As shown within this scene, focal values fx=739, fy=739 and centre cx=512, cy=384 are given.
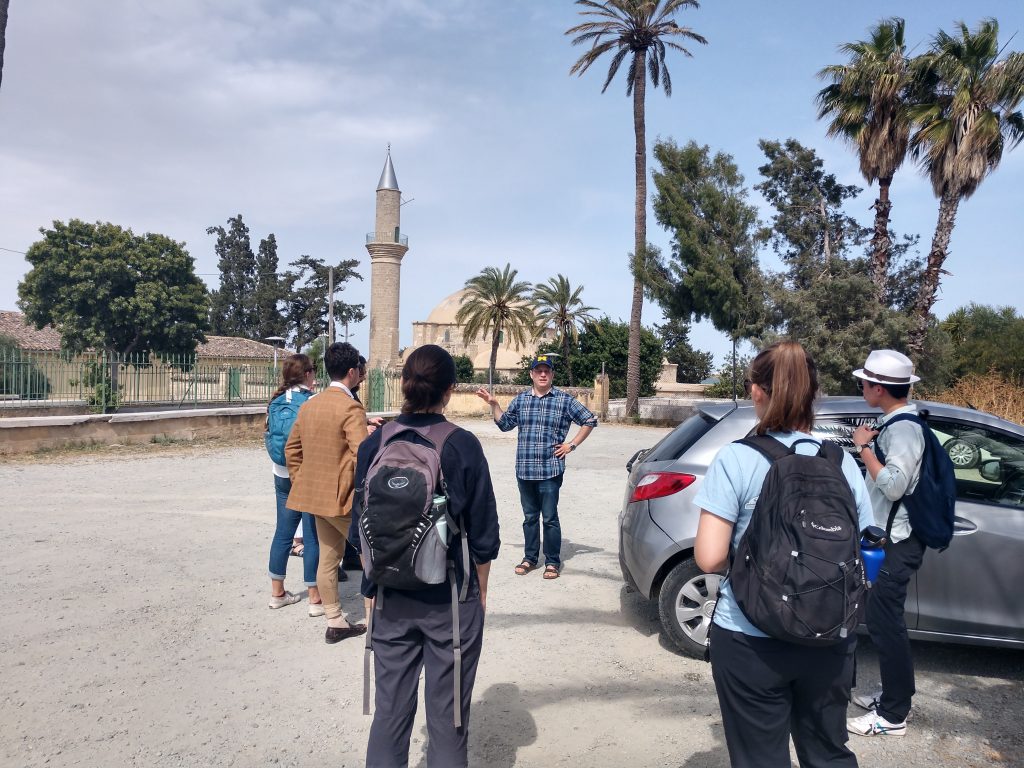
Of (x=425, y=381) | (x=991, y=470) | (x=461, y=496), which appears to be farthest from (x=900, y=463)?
(x=425, y=381)

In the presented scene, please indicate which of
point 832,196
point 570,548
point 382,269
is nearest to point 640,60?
point 832,196

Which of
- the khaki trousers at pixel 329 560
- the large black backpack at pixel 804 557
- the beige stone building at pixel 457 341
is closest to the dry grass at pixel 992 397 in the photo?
the khaki trousers at pixel 329 560

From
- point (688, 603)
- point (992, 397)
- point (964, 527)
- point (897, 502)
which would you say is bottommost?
point (688, 603)

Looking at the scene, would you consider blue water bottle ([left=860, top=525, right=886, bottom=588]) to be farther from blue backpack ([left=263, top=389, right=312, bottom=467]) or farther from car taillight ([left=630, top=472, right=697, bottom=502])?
blue backpack ([left=263, top=389, right=312, bottom=467])

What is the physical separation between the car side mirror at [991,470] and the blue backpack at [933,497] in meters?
1.38

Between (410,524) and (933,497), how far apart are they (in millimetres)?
2250

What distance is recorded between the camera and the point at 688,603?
170 inches

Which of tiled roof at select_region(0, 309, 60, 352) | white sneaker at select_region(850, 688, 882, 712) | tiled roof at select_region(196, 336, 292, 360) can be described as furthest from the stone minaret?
white sneaker at select_region(850, 688, 882, 712)

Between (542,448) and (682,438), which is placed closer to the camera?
(682,438)

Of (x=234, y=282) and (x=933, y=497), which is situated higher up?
(x=234, y=282)

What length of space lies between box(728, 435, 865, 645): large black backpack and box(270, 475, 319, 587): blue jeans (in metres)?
3.48

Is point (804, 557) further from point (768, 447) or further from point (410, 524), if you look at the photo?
point (410, 524)

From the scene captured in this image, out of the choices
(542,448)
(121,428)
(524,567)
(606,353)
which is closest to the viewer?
(542,448)

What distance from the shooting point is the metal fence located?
15.2 metres
